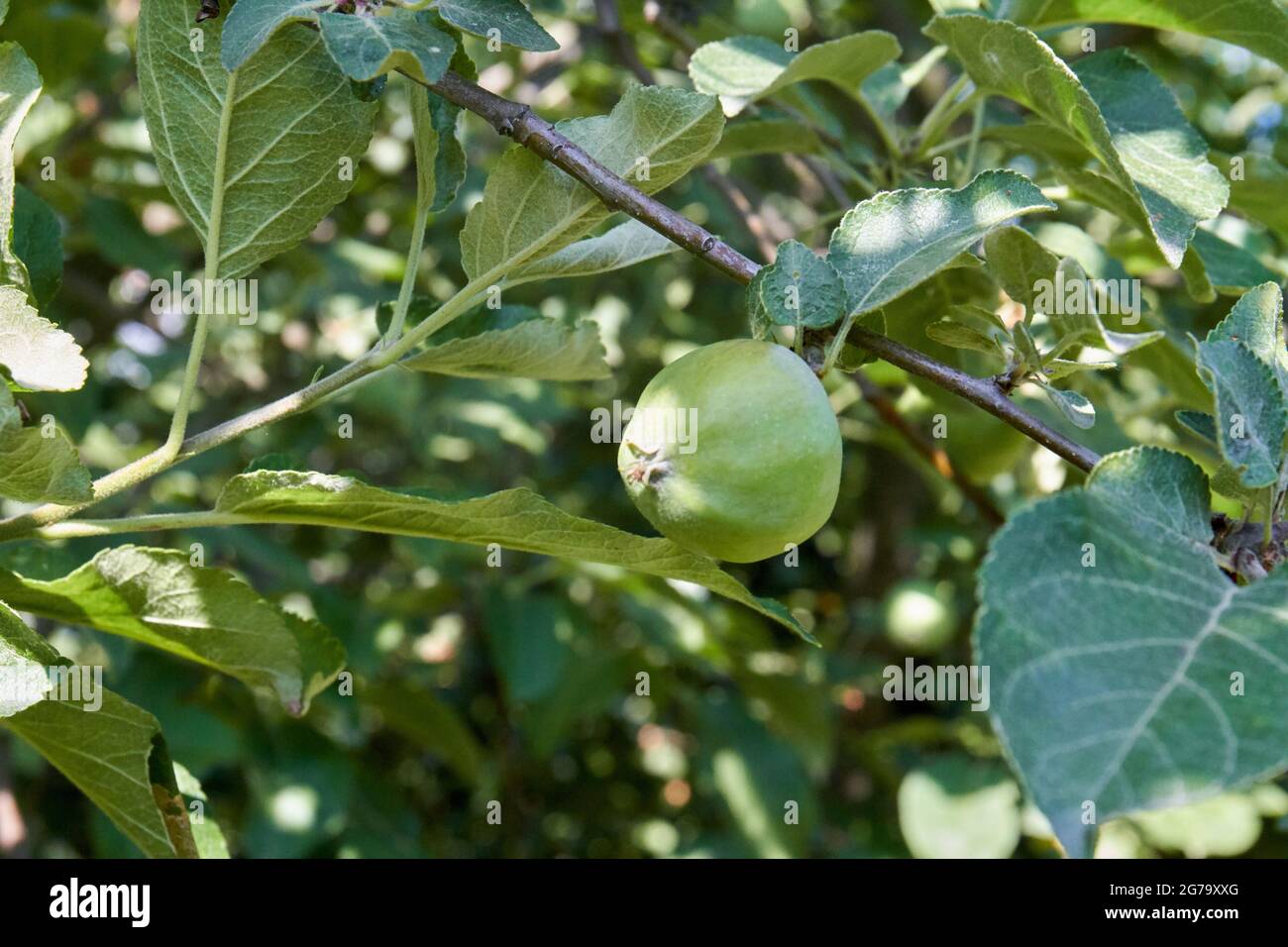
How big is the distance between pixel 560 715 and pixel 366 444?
959 mm

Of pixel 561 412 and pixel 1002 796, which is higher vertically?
pixel 561 412

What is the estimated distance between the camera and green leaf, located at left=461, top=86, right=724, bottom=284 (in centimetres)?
88

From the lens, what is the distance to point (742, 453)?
0.76 meters

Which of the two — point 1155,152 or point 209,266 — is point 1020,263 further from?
point 209,266

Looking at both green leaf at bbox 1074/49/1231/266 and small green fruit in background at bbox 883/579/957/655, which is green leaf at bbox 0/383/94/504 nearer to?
green leaf at bbox 1074/49/1231/266

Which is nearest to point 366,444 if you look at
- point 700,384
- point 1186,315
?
point 1186,315

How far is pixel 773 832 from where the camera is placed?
2406 millimetres

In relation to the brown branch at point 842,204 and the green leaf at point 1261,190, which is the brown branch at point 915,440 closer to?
the brown branch at point 842,204

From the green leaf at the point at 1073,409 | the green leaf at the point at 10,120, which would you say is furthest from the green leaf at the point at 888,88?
the green leaf at the point at 10,120

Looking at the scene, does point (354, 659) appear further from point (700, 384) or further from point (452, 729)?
point (700, 384)

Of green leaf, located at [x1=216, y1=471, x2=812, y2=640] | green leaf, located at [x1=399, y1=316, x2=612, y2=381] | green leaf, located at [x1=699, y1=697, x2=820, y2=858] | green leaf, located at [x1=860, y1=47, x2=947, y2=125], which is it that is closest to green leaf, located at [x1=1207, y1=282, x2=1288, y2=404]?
green leaf, located at [x1=216, y1=471, x2=812, y2=640]

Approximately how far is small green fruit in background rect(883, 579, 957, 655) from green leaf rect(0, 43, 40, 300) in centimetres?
185

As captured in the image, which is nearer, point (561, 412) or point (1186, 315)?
point (1186, 315)

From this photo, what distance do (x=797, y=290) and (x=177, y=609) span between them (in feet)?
1.89
